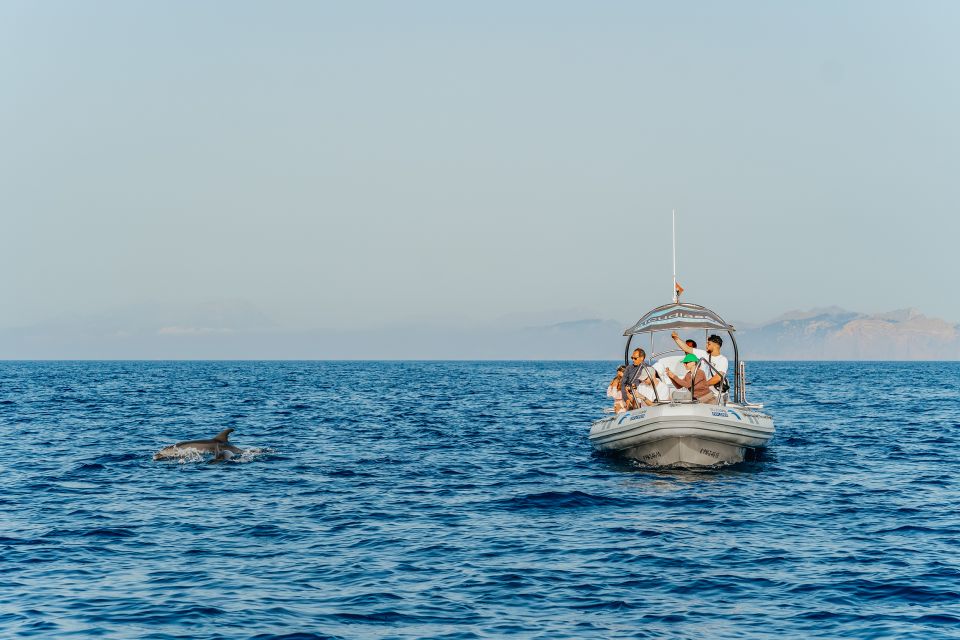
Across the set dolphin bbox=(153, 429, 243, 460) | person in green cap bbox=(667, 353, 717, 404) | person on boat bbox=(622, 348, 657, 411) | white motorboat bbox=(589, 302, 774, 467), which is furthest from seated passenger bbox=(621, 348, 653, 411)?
dolphin bbox=(153, 429, 243, 460)

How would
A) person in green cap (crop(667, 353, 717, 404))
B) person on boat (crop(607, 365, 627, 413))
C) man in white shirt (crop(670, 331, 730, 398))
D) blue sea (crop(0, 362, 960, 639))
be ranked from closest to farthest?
blue sea (crop(0, 362, 960, 639))
person in green cap (crop(667, 353, 717, 404))
man in white shirt (crop(670, 331, 730, 398))
person on boat (crop(607, 365, 627, 413))

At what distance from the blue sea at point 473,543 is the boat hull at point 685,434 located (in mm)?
489

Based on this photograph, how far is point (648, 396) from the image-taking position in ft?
82.8

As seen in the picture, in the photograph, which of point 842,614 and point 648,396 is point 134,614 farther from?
point 648,396

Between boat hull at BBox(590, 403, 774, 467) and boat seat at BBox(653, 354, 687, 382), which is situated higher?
boat seat at BBox(653, 354, 687, 382)

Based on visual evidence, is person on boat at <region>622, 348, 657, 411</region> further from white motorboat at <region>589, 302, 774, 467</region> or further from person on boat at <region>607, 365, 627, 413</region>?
white motorboat at <region>589, 302, 774, 467</region>

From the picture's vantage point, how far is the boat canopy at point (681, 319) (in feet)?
82.7

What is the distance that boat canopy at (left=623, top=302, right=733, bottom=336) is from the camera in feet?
82.7

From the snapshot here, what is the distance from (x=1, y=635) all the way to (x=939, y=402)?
180 ft

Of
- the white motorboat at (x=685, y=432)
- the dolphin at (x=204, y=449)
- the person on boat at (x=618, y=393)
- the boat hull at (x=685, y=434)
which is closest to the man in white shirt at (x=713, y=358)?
the white motorboat at (x=685, y=432)

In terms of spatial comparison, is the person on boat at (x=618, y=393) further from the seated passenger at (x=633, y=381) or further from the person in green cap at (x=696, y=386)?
the person in green cap at (x=696, y=386)

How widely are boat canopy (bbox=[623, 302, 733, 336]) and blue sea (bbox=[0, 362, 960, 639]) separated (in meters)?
3.84

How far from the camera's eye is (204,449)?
24578 millimetres

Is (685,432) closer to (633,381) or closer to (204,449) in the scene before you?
(633,381)
